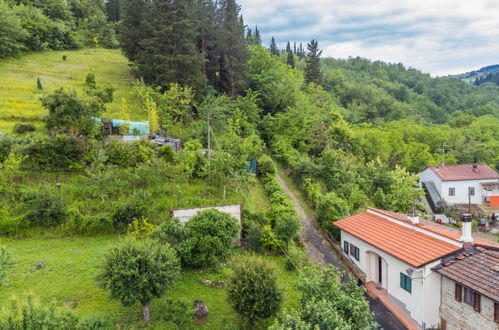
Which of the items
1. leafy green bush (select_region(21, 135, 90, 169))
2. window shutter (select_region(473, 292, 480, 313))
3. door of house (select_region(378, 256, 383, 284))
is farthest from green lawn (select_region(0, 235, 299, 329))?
window shutter (select_region(473, 292, 480, 313))

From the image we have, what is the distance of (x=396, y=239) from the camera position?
57.3ft

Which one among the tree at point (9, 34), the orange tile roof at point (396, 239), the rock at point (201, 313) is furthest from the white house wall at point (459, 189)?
the tree at point (9, 34)

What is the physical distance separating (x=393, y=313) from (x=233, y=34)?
3356 cm

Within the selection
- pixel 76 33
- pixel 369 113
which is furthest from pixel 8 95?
pixel 369 113

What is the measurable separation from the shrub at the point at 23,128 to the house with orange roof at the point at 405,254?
23435 millimetres

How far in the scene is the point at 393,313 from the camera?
15.8 meters

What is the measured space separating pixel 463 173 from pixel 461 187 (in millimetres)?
1833

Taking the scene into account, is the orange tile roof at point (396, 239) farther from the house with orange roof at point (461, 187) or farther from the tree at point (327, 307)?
the house with orange roof at point (461, 187)

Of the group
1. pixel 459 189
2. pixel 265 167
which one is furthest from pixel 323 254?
pixel 459 189

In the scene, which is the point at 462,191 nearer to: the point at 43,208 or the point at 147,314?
the point at 147,314

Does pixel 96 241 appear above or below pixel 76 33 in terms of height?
below

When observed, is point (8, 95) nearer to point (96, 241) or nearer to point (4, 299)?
point (96, 241)

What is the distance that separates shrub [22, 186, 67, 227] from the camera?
17234 mm

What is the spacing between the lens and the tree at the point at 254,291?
1158cm
